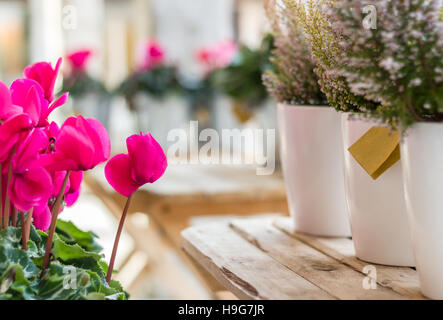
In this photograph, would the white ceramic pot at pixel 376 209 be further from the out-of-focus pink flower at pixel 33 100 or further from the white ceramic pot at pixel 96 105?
the white ceramic pot at pixel 96 105

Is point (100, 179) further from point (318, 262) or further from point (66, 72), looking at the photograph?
point (318, 262)

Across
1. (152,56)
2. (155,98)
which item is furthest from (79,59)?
(155,98)

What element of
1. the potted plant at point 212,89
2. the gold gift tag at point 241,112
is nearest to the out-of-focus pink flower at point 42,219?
the gold gift tag at point 241,112

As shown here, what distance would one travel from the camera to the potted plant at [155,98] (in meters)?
2.50

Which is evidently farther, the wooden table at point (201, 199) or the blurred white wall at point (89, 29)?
the blurred white wall at point (89, 29)

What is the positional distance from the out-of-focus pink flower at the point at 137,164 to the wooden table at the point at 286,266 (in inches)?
5.6

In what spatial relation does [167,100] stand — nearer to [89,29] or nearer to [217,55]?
[217,55]

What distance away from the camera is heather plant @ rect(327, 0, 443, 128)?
0.54m

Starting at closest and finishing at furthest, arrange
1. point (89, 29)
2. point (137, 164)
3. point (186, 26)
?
point (137, 164) < point (186, 26) < point (89, 29)

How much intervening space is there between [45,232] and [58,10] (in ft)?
14.7

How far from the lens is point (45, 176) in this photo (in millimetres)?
616

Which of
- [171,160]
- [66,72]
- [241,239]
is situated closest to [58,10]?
[66,72]

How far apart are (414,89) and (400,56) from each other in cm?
4

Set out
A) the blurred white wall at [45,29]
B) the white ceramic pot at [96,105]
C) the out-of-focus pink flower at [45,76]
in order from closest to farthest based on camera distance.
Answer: the out-of-focus pink flower at [45,76] < the white ceramic pot at [96,105] < the blurred white wall at [45,29]
